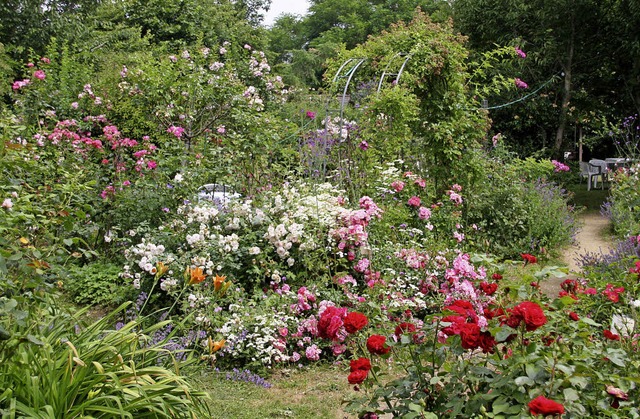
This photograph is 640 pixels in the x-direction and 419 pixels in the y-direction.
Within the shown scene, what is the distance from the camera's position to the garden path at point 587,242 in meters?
6.16

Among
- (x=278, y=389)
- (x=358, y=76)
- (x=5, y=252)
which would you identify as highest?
(x=358, y=76)

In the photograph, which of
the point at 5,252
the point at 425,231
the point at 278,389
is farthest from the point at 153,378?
the point at 425,231

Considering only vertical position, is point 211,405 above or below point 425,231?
below

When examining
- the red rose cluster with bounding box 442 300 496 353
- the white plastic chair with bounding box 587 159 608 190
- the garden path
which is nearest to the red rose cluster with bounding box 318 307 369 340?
the red rose cluster with bounding box 442 300 496 353

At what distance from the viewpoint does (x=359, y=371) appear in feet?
6.20

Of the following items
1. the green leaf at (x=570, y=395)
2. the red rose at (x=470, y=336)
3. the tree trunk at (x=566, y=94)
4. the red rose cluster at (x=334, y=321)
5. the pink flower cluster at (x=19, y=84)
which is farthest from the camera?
the tree trunk at (x=566, y=94)

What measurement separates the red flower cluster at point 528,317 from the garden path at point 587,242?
4.21 meters

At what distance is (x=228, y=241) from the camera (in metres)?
4.32

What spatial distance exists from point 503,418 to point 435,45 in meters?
5.53

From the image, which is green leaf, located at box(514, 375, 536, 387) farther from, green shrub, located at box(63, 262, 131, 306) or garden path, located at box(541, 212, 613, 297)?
garden path, located at box(541, 212, 613, 297)

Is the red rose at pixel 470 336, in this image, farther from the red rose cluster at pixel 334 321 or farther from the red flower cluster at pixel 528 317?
the red rose cluster at pixel 334 321

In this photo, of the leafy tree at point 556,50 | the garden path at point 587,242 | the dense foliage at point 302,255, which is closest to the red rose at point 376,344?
the dense foliage at point 302,255

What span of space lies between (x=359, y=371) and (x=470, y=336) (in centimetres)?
36

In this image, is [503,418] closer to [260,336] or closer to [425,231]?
[260,336]
